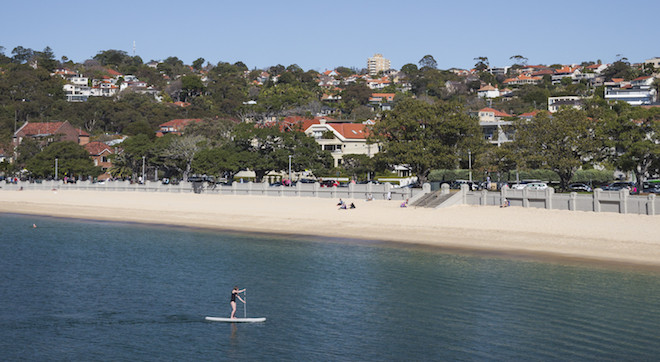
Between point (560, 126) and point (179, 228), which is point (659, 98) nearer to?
point (560, 126)

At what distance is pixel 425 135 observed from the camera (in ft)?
236

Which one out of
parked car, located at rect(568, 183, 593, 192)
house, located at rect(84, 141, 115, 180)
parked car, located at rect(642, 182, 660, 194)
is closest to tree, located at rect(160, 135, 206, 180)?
house, located at rect(84, 141, 115, 180)

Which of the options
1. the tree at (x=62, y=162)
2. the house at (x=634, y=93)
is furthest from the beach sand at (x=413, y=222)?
the house at (x=634, y=93)

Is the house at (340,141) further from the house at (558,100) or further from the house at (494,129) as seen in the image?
the house at (558,100)

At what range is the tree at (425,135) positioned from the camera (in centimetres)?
6975

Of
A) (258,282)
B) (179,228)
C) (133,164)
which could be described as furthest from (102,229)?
(133,164)

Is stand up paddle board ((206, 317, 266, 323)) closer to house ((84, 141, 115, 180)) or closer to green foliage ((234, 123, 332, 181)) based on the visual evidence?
green foliage ((234, 123, 332, 181))

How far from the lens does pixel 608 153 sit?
67.8 m

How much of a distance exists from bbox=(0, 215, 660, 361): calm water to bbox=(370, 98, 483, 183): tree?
26.5 m

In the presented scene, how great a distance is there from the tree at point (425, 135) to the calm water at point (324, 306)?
86.9 feet

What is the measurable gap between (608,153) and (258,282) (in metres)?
46.8

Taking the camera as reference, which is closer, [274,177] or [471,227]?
[471,227]

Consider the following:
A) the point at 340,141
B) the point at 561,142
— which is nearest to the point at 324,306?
the point at 561,142

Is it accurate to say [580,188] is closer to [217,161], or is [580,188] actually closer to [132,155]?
[217,161]
